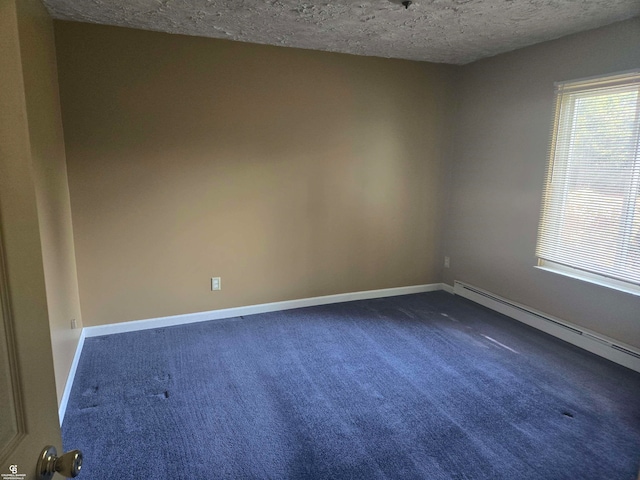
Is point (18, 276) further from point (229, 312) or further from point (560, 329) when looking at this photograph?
point (560, 329)

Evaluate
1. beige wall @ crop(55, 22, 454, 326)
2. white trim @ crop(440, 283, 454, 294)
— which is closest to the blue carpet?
beige wall @ crop(55, 22, 454, 326)

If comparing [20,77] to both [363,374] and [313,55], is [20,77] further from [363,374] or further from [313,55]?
[313,55]

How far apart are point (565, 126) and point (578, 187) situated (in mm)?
512

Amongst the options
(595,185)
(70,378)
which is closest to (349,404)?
(70,378)

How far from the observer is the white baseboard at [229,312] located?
353 cm

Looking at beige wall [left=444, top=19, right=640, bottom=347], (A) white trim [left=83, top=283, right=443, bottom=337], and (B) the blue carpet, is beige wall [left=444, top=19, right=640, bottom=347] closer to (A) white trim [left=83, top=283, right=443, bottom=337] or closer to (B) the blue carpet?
(B) the blue carpet

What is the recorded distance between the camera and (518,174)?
12.8 feet

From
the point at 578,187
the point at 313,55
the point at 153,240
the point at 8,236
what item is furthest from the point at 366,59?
the point at 8,236

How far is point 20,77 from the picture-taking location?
2.61ft

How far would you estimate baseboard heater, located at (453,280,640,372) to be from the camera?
10.2 ft

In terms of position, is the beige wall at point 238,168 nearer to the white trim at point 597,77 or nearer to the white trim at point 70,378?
the white trim at point 70,378

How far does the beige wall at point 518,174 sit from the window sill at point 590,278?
4 centimetres

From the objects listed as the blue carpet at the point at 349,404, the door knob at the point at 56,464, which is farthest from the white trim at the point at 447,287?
the door knob at the point at 56,464

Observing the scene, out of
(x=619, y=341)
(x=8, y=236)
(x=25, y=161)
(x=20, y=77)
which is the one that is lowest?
(x=619, y=341)
